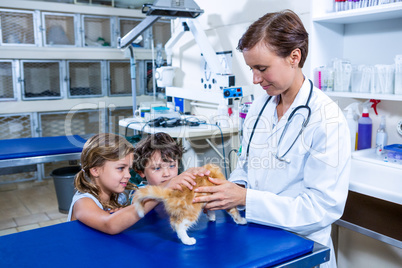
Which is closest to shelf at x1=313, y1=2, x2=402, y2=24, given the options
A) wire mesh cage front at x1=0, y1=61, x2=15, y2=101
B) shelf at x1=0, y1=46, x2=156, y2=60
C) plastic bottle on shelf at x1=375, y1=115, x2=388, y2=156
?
plastic bottle on shelf at x1=375, y1=115, x2=388, y2=156

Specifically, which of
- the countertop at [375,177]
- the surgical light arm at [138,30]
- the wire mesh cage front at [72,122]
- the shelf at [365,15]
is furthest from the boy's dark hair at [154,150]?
the wire mesh cage front at [72,122]

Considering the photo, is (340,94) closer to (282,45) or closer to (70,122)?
(282,45)

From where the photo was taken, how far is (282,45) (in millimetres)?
1096

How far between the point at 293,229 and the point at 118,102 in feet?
11.7

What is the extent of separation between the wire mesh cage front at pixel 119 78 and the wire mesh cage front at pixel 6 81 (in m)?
1.05

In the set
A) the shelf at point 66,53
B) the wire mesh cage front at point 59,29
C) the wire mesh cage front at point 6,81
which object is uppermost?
the wire mesh cage front at point 59,29

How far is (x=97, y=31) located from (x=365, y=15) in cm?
327

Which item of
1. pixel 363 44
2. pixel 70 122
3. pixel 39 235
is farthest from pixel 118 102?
pixel 39 235

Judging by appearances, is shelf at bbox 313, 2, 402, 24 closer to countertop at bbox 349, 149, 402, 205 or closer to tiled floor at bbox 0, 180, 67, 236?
countertop at bbox 349, 149, 402, 205

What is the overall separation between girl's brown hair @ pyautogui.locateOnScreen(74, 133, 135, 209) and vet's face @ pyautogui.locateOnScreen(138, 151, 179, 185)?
105mm

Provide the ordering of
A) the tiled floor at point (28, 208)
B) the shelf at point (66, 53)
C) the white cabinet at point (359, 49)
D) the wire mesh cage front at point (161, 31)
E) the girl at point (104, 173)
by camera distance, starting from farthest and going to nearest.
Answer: the wire mesh cage front at point (161, 31), the shelf at point (66, 53), the tiled floor at point (28, 208), the white cabinet at point (359, 49), the girl at point (104, 173)

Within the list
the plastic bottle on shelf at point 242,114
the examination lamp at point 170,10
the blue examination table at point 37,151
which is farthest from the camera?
the plastic bottle on shelf at point 242,114

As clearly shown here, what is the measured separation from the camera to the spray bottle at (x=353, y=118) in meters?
1.89

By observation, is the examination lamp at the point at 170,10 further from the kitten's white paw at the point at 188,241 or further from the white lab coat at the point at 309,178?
the kitten's white paw at the point at 188,241
